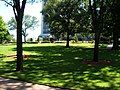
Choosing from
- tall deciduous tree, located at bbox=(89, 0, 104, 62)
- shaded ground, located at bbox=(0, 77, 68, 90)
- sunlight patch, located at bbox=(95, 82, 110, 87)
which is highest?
tall deciduous tree, located at bbox=(89, 0, 104, 62)

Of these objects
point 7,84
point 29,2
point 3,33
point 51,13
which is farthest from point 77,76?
point 3,33

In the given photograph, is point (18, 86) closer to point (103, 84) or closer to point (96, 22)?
point (103, 84)

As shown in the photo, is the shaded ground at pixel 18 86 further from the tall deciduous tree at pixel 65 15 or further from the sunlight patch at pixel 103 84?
the tall deciduous tree at pixel 65 15

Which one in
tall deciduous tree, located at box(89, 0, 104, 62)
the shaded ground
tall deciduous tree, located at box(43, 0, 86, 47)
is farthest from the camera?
tall deciduous tree, located at box(43, 0, 86, 47)

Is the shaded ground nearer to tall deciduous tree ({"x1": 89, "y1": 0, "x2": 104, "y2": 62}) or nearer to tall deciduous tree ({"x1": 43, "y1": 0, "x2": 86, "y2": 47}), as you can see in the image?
tall deciduous tree ({"x1": 89, "y1": 0, "x2": 104, "y2": 62})

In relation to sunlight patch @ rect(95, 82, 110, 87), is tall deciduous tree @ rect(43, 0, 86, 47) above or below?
above

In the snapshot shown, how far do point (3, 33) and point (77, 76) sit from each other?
256 feet

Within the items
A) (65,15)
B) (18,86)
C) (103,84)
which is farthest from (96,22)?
(65,15)

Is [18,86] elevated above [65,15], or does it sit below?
below

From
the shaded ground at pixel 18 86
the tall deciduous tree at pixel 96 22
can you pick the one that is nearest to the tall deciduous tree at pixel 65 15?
the tall deciduous tree at pixel 96 22

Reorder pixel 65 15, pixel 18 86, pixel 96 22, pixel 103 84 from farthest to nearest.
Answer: pixel 65 15 → pixel 96 22 → pixel 103 84 → pixel 18 86

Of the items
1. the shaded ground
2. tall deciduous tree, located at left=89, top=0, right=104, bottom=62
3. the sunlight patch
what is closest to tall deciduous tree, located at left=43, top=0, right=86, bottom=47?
tall deciduous tree, located at left=89, top=0, right=104, bottom=62

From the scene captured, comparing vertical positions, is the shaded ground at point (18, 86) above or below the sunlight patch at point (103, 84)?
above

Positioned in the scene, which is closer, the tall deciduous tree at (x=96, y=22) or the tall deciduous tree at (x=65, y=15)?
the tall deciduous tree at (x=96, y=22)
